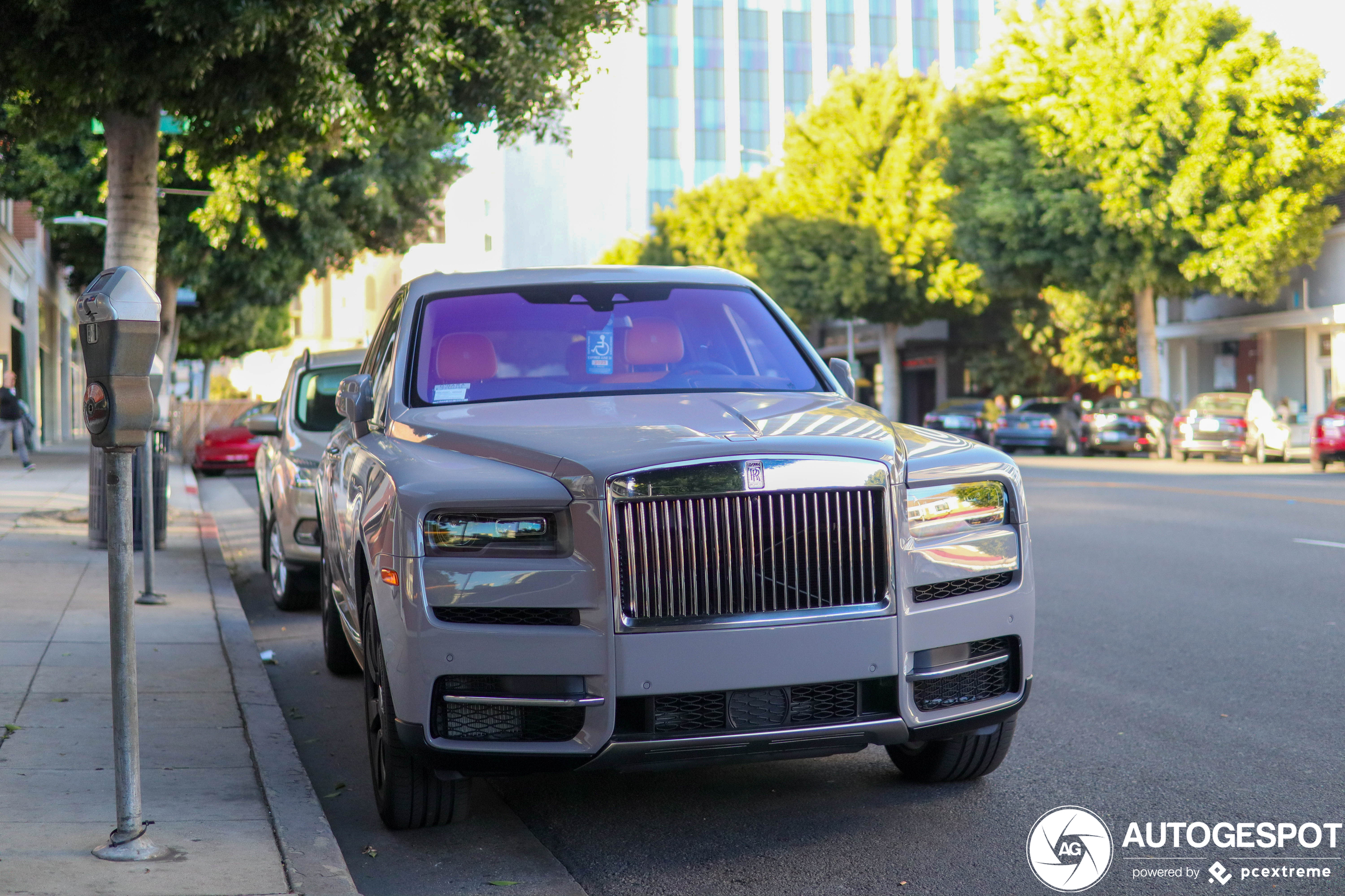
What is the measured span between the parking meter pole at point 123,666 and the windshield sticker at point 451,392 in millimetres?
1375

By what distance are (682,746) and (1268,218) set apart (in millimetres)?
34624

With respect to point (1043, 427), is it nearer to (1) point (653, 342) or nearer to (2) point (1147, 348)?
(2) point (1147, 348)

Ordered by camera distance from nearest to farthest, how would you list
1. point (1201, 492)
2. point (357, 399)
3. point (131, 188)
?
point (357, 399)
point (131, 188)
point (1201, 492)

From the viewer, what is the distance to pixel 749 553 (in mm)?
4285

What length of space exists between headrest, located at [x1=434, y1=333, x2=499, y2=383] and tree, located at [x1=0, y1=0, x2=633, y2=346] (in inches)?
206

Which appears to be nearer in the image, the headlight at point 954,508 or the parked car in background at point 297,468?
the headlight at point 954,508

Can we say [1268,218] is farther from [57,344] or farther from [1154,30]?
[57,344]

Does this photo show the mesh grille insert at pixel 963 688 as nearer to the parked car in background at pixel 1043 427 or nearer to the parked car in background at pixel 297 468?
the parked car in background at pixel 297 468

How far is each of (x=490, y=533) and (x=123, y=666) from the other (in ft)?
3.78

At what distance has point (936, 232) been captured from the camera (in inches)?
1891

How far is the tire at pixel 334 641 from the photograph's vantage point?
7266 mm

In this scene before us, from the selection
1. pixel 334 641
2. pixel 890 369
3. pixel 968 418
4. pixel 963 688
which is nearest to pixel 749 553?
pixel 963 688

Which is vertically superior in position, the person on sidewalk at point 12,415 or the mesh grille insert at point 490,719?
the person on sidewalk at point 12,415

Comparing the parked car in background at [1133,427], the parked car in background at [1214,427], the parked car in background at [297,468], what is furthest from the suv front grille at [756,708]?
the parked car in background at [1133,427]
